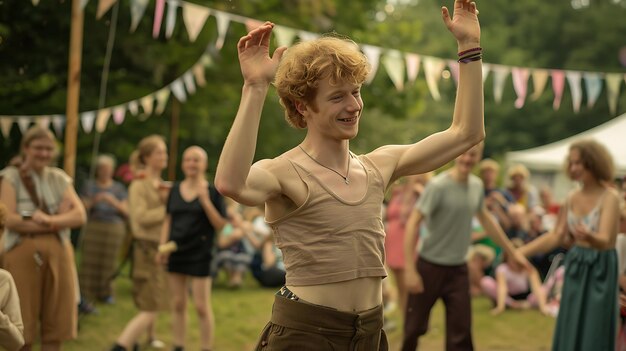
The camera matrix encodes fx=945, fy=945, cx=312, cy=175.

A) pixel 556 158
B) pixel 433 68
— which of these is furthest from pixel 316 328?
pixel 556 158

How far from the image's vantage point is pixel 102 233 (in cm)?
1163

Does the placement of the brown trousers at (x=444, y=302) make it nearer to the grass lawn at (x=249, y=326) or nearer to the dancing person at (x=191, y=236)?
the dancing person at (x=191, y=236)

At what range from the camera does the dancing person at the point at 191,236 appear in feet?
26.2

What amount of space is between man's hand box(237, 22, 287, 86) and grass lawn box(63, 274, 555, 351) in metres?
6.26

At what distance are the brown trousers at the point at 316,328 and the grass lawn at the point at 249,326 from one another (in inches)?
220

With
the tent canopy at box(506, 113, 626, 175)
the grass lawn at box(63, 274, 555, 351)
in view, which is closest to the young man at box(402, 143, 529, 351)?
the grass lawn at box(63, 274, 555, 351)

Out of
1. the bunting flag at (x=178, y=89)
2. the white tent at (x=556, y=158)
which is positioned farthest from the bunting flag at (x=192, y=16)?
the white tent at (x=556, y=158)

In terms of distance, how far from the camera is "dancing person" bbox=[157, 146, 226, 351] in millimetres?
7988

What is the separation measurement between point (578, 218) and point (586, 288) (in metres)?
0.49

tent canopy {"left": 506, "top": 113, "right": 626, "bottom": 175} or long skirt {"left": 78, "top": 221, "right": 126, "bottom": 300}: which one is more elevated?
tent canopy {"left": 506, "top": 113, "right": 626, "bottom": 175}

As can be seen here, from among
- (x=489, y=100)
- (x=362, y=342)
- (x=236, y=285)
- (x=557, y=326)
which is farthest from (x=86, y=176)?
(x=489, y=100)

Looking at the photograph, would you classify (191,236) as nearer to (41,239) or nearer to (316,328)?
(41,239)

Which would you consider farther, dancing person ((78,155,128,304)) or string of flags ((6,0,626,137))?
dancing person ((78,155,128,304))

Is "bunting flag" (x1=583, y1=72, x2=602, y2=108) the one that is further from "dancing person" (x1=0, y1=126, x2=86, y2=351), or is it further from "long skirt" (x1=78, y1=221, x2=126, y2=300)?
"dancing person" (x1=0, y1=126, x2=86, y2=351)
